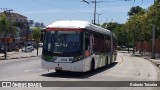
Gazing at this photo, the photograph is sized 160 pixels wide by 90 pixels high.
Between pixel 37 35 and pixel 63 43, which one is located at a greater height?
pixel 37 35

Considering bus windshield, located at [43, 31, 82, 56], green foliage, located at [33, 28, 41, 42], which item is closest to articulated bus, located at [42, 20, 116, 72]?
bus windshield, located at [43, 31, 82, 56]

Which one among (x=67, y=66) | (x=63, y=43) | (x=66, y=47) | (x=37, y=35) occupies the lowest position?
(x=67, y=66)

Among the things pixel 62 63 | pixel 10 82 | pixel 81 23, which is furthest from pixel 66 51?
pixel 10 82

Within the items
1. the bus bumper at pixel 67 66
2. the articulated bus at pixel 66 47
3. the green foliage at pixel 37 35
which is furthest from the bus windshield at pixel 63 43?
the green foliage at pixel 37 35

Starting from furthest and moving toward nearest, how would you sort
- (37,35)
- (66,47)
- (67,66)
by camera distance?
(37,35) < (66,47) < (67,66)

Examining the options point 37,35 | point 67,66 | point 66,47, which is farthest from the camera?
point 37,35

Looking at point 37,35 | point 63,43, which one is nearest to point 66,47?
point 63,43

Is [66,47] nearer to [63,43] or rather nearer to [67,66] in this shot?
[63,43]

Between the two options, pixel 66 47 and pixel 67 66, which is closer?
pixel 67 66

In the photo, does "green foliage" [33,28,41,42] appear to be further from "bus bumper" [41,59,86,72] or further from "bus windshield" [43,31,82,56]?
"bus bumper" [41,59,86,72]

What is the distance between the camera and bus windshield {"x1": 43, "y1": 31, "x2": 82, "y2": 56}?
2112 centimetres

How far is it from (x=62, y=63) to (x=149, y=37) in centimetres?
5427

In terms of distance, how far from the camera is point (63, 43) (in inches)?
835

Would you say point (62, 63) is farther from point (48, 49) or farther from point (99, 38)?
point (99, 38)
